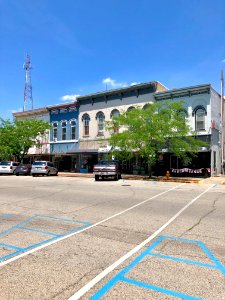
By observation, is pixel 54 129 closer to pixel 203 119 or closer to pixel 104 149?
pixel 104 149

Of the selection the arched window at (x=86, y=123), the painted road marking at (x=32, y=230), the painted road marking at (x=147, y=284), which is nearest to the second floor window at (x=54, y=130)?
the arched window at (x=86, y=123)

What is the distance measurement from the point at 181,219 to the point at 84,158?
94.1 feet

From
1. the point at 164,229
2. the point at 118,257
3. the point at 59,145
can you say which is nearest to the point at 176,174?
the point at 59,145

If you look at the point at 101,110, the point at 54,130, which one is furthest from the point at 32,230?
the point at 54,130

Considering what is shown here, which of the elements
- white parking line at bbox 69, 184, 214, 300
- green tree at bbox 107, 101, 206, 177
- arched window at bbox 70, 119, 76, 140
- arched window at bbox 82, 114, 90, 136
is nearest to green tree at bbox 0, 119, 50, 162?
arched window at bbox 70, 119, 76, 140

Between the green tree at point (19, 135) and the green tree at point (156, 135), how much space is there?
47.4ft

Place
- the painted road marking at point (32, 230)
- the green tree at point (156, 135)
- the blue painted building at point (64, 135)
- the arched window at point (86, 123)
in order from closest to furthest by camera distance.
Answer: the painted road marking at point (32, 230)
the green tree at point (156, 135)
the arched window at point (86, 123)
the blue painted building at point (64, 135)

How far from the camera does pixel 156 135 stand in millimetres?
25234

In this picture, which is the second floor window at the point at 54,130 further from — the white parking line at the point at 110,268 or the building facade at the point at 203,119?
the white parking line at the point at 110,268

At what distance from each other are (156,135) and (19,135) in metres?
19.4

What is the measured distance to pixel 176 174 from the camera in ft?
96.0

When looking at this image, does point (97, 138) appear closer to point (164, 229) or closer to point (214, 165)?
point (214, 165)

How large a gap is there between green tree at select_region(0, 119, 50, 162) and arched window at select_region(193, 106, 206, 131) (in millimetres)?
19252

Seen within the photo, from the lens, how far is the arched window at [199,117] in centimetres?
2804
